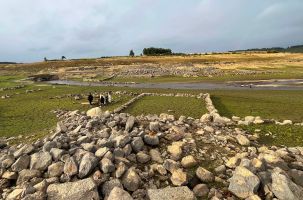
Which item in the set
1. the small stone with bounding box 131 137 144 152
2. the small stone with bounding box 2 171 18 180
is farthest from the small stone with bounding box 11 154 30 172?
the small stone with bounding box 131 137 144 152

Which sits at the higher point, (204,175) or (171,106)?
(204,175)

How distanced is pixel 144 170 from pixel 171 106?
2150 cm

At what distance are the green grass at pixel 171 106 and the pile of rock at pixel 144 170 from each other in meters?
14.5

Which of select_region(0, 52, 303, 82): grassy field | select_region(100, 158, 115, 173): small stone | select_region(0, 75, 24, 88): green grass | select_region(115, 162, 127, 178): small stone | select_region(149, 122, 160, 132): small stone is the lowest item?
select_region(0, 52, 303, 82): grassy field

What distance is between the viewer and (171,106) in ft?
110

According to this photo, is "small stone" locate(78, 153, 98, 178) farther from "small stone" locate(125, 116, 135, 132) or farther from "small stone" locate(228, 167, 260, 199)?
"small stone" locate(228, 167, 260, 199)

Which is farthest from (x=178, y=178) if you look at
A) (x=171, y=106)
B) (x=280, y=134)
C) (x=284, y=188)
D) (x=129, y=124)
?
(x=171, y=106)

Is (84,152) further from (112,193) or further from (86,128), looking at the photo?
(86,128)

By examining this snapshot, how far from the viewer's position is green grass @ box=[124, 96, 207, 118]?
30.2 meters

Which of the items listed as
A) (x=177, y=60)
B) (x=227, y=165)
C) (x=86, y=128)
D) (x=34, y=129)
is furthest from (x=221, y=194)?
(x=177, y=60)

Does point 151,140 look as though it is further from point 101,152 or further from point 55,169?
point 55,169

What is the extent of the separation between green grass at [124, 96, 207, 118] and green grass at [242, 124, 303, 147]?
6.83m

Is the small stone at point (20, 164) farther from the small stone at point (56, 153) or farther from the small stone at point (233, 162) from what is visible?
the small stone at point (233, 162)

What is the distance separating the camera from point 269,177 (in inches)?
458
